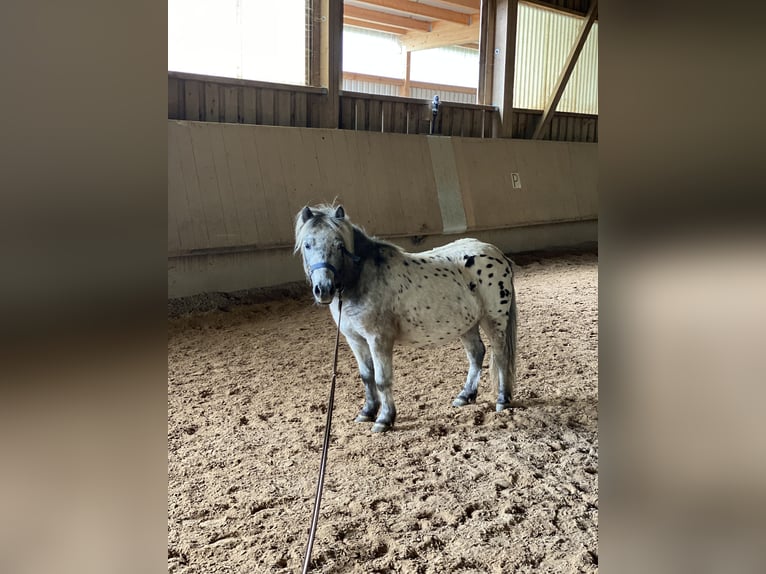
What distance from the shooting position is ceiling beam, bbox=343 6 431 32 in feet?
25.2

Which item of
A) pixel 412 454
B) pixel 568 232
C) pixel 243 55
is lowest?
pixel 412 454

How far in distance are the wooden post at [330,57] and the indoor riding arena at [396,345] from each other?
2cm

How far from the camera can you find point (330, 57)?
5.73 meters

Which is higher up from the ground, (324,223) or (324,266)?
(324,223)

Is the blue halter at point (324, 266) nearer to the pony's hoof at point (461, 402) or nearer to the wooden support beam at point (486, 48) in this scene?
the pony's hoof at point (461, 402)

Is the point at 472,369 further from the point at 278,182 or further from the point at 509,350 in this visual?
the point at 278,182

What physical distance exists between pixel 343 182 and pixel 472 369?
10.9 feet

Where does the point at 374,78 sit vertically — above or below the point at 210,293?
above

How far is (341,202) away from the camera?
5.82 metres
